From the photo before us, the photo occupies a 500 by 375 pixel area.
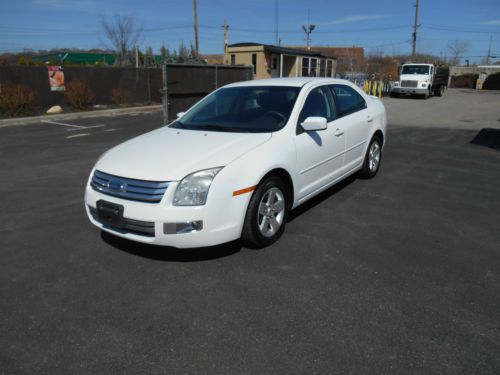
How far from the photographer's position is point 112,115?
55.5 feet

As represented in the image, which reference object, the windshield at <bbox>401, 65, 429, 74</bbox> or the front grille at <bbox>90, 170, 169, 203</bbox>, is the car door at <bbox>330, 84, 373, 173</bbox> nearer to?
the front grille at <bbox>90, 170, 169, 203</bbox>

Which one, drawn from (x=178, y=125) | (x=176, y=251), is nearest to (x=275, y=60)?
(x=178, y=125)

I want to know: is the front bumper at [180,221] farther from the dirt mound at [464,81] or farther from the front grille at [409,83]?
the dirt mound at [464,81]

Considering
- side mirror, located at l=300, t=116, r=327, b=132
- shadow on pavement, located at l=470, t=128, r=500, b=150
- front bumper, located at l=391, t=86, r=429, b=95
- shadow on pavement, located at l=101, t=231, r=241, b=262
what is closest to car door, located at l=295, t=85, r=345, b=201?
side mirror, located at l=300, t=116, r=327, b=132

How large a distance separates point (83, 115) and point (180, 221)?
14.6 m

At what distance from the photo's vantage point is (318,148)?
4.61 metres

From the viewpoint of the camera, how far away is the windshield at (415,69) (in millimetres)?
27375

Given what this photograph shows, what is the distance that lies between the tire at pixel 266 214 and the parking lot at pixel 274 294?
0.16 meters

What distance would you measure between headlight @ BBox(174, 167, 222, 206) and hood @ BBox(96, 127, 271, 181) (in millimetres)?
65

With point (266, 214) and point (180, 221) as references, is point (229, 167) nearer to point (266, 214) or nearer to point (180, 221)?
point (180, 221)

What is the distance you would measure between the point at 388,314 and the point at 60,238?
3.36 metres

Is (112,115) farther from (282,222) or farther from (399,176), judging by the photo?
(282,222)

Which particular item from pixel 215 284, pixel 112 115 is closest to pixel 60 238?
pixel 215 284

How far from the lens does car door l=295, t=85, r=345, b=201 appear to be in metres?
4.39
